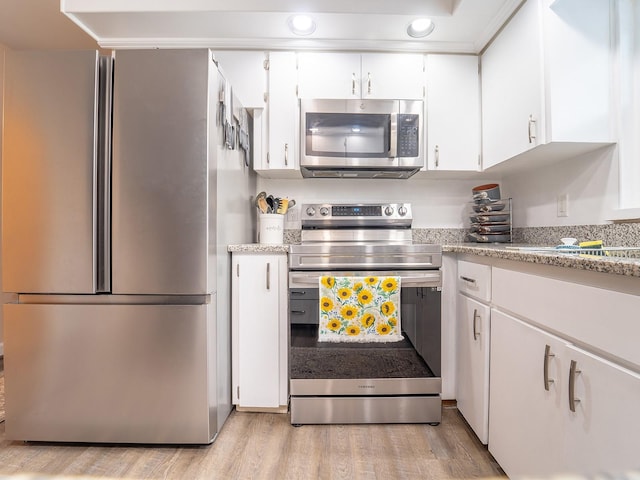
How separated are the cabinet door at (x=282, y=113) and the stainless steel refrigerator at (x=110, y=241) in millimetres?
598

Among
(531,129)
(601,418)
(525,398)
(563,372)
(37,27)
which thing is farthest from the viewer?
(37,27)

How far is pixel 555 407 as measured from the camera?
98 centimetres

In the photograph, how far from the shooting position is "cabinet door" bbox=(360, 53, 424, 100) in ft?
6.61

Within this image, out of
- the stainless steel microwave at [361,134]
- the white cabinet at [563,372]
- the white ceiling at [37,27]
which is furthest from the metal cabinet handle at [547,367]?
the white ceiling at [37,27]

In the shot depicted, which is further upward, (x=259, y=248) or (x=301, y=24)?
(x=301, y=24)

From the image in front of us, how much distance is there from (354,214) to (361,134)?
19.6 inches

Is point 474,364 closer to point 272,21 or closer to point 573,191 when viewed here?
point 573,191

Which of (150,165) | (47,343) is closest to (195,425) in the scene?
(47,343)

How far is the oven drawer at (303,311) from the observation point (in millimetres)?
1646

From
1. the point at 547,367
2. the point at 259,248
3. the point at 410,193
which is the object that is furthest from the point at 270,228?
the point at 547,367

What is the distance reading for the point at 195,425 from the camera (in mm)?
1450

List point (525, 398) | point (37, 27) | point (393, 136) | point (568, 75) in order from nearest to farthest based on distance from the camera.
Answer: point (525, 398), point (568, 75), point (393, 136), point (37, 27)

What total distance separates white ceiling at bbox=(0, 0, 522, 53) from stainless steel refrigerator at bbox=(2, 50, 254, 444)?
20.2 inches

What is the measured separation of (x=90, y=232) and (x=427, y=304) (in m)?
1.60
